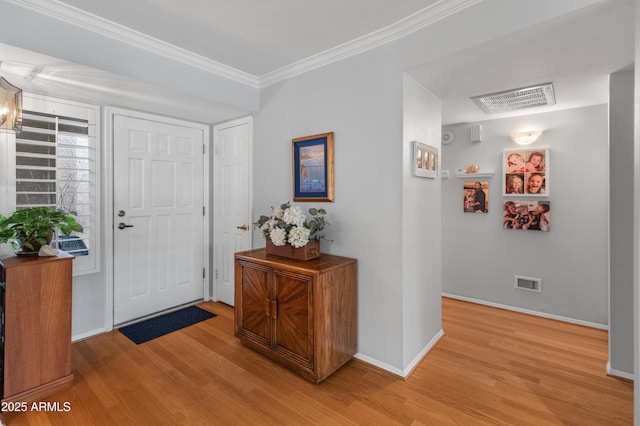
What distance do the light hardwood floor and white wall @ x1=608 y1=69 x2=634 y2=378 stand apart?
0.23 m

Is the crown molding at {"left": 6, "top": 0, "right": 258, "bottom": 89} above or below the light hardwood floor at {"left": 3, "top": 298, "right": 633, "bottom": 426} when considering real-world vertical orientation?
above

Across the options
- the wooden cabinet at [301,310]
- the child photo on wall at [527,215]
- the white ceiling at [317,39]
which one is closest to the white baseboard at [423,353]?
the wooden cabinet at [301,310]

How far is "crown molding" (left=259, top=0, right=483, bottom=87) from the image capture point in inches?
75.3

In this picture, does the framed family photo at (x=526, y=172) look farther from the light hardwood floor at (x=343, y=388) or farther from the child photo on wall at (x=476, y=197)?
the light hardwood floor at (x=343, y=388)

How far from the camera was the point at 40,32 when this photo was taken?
74.4 inches

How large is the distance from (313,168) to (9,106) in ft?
6.66

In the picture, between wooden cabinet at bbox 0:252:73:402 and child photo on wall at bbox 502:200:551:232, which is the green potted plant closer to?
wooden cabinet at bbox 0:252:73:402

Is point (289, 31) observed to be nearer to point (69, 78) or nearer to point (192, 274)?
point (69, 78)

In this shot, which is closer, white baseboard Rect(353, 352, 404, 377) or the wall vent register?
white baseboard Rect(353, 352, 404, 377)

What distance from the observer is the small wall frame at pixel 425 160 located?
231 cm

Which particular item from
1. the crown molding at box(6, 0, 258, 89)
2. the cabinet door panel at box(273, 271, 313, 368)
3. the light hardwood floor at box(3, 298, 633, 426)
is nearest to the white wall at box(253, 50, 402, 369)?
the light hardwood floor at box(3, 298, 633, 426)

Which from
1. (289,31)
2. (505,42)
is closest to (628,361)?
(505,42)

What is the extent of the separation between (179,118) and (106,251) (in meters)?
1.53

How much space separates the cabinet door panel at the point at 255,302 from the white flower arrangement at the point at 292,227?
30 cm
